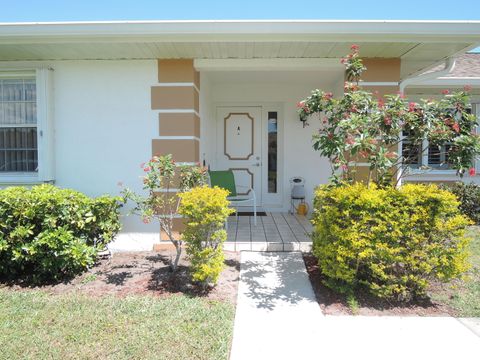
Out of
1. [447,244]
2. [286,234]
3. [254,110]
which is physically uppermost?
[254,110]

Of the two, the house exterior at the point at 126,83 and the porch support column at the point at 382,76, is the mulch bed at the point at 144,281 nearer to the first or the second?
the house exterior at the point at 126,83

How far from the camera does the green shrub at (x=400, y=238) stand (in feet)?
9.94

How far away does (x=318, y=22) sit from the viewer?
374 cm

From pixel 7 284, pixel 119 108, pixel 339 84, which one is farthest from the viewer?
pixel 339 84

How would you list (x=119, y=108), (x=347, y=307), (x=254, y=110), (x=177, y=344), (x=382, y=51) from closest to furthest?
1. (x=177, y=344)
2. (x=347, y=307)
3. (x=382, y=51)
4. (x=119, y=108)
5. (x=254, y=110)

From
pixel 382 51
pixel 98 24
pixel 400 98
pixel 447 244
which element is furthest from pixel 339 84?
pixel 98 24

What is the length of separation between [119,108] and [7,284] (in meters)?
2.46

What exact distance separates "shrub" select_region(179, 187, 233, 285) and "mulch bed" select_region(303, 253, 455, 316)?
1.07m

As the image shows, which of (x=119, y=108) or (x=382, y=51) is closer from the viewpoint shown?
(x=382, y=51)

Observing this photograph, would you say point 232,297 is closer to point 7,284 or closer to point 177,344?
point 177,344

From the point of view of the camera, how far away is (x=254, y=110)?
699 cm

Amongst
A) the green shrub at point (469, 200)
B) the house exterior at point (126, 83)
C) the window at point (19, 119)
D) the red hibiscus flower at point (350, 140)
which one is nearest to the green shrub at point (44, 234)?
the house exterior at point (126, 83)

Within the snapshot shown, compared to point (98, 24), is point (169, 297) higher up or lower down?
lower down

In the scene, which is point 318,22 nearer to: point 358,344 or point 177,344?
point 358,344
